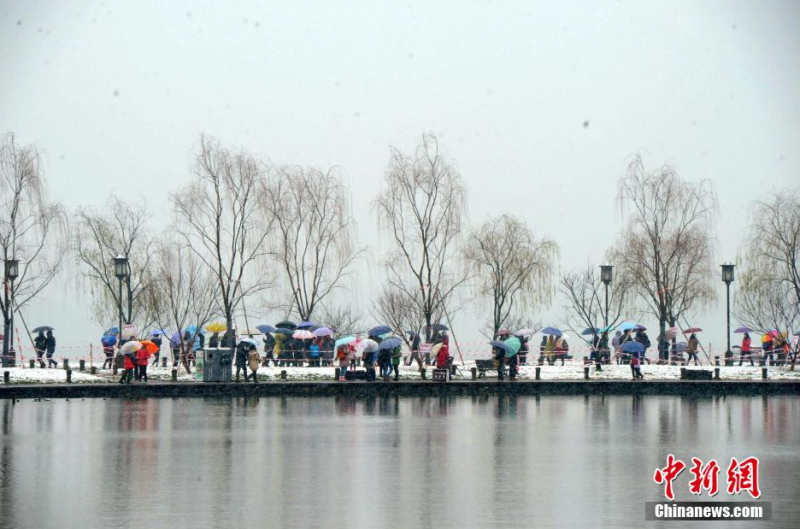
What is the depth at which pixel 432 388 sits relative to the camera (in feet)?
133

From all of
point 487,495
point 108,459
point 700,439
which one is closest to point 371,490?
point 487,495

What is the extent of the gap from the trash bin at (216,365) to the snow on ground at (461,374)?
5.66 feet

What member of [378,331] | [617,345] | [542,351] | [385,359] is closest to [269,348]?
[378,331]

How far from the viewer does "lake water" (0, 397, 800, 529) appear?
1373 centimetres

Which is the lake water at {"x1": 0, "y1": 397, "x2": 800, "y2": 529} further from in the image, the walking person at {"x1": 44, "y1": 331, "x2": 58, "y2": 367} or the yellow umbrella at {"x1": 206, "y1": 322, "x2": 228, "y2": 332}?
the yellow umbrella at {"x1": 206, "y1": 322, "x2": 228, "y2": 332}

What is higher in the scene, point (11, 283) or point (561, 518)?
point (11, 283)

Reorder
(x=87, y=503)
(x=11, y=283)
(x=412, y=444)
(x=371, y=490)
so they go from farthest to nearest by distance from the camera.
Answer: (x=11, y=283) < (x=412, y=444) < (x=371, y=490) < (x=87, y=503)

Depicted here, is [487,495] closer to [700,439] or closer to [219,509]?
[219,509]

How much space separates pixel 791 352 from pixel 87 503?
40.0 metres

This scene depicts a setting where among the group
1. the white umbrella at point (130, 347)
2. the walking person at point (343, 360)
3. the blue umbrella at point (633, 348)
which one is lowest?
the walking person at point (343, 360)

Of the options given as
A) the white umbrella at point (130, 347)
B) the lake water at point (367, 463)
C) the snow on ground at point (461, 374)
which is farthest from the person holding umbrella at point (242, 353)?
the lake water at point (367, 463)

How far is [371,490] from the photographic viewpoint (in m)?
15.7

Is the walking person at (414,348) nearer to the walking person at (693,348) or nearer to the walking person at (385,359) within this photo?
the walking person at (385,359)

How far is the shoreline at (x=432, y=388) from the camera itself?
38.0 metres
